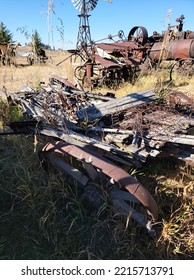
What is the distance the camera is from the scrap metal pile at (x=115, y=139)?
2.30 metres

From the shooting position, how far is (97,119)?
3457 millimetres

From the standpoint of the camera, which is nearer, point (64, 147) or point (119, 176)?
point (119, 176)

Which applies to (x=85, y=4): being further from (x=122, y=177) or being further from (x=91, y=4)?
(x=122, y=177)

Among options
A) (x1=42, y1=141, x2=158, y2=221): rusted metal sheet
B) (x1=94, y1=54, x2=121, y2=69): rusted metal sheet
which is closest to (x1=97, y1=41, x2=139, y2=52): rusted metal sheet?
(x1=94, y1=54, x2=121, y2=69): rusted metal sheet

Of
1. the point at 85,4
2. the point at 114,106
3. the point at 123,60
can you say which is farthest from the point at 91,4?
the point at 114,106

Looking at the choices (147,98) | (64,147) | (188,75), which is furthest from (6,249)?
(188,75)

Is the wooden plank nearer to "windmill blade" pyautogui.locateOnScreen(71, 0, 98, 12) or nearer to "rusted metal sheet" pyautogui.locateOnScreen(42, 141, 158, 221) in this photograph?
"rusted metal sheet" pyautogui.locateOnScreen(42, 141, 158, 221)

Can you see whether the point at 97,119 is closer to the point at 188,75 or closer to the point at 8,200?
the point at 8,200

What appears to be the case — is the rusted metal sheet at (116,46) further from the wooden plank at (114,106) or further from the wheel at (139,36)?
the wooden plank at (114,106)

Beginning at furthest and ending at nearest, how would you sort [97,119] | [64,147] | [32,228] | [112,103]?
[112,103]
[97,119]
[64,147]
[32,228]

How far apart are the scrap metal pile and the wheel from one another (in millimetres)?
7323

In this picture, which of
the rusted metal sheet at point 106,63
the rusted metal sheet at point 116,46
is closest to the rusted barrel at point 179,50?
the rusted metal sheet at point 116,46
